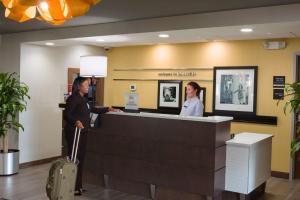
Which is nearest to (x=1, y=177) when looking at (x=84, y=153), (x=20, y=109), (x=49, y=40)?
(x=20, y=109)

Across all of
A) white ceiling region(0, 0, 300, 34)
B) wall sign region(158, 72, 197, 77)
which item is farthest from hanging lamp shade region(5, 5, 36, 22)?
wall sign region(158, 72, 197, 77)

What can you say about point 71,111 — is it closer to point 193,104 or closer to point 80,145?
point 80,145

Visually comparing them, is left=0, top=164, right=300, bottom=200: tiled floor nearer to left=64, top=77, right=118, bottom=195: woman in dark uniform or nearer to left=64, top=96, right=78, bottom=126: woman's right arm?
left=64, top=77, right=118, bottom=195: woman in dark uniform

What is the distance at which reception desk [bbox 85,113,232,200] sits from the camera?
13.9 ft

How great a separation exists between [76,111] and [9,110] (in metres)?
1.63

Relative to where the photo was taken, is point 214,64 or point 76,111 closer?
point 76,111

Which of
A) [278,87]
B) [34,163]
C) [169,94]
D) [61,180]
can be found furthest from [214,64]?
[61,180]

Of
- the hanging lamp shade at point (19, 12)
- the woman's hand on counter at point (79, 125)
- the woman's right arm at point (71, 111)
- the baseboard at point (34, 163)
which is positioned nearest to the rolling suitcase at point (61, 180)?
the woman's hand on counter at point (79, 125)

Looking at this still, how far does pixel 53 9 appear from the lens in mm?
2535

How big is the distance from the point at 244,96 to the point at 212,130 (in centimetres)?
236

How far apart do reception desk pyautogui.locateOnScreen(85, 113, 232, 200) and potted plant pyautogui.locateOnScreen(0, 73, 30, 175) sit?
1.48m

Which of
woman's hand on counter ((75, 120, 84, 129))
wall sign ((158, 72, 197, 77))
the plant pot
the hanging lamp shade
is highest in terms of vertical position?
the hanging lamp shade

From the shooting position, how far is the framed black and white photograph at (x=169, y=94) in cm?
700

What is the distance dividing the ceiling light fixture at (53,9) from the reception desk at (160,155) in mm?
2197
